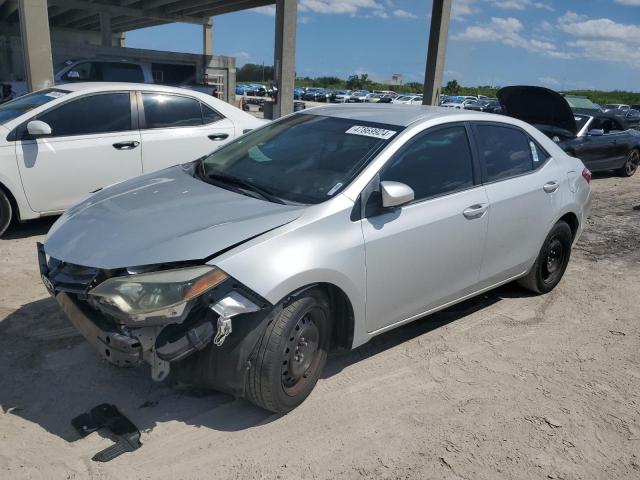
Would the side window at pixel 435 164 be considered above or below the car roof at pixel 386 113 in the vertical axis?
below

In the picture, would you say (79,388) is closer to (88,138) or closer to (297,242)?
(297,242)

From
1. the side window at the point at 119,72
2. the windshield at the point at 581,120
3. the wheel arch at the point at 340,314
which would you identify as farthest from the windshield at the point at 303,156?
the side window at the point at 119,72

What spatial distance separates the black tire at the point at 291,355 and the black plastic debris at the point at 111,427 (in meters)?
0.62

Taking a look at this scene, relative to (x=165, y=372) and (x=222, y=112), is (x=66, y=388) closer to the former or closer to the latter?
(x=165, y=372)

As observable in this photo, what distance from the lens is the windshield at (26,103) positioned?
5676mm

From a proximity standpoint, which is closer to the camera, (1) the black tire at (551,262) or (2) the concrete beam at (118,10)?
(1) the black tire at (551,262)

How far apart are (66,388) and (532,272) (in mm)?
3699

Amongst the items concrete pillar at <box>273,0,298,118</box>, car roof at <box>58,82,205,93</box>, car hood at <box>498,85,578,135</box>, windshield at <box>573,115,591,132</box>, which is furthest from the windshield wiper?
concrete pillar at <box>273,0,298,118</box>

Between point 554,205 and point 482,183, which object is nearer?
point 482,183

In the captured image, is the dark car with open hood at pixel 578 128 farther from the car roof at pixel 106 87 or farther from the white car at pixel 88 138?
the car roof at pixel 106 87

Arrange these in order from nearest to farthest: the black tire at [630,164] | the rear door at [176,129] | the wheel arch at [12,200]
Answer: the wheel arch at [12,200]
the rear door at [176,129]
the black tire at [630,164]

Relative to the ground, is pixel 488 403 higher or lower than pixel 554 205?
lower

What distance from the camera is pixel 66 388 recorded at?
10.6ft

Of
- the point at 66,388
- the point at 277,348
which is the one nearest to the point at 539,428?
the point at 277,348
